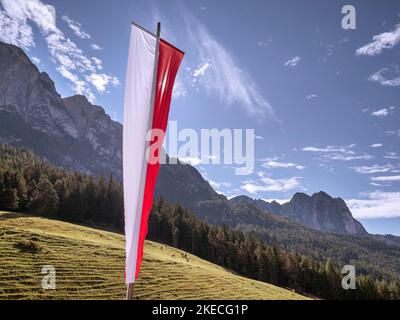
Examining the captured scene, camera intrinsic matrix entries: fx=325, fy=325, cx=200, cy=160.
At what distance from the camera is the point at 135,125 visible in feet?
35.2

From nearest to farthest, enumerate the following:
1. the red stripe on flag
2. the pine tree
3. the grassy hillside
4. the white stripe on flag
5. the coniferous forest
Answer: the white stripe on flag
the red stripe on flag
the grassy hillside
the pine tree
the coniferous forest

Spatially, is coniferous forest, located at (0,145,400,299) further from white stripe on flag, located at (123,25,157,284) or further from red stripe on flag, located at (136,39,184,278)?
red stripe on flag, located at (136,39,184,278)

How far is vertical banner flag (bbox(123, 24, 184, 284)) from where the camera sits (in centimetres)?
1042

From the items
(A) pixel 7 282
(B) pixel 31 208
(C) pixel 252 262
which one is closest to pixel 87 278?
(A) pixel 7 282

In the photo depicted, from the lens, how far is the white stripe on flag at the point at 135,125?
1037 cm

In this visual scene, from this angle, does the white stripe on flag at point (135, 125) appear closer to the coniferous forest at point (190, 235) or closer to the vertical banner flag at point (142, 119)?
the vertical banner flag at point (142, 119)

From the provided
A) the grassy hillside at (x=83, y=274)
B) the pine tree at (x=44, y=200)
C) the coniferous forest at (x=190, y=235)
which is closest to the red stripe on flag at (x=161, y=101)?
the grassy hillside at (x=83, y=274)

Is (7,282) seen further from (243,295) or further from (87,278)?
(243,295)

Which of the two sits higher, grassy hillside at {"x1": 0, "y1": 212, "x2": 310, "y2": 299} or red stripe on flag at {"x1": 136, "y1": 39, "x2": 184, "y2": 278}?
red stripe on flag at {"x1": 136, "y1": 39, "x2": 184, "y2": 278}

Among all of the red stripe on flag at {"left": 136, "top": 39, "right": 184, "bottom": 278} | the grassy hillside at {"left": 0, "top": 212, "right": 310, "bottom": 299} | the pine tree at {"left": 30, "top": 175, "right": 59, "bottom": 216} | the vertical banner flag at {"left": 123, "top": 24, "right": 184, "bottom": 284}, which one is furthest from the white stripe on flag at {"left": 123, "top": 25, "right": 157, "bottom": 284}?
the pine tree at {"left": 30, "top": 175, "right": 59, "bottom": 216}

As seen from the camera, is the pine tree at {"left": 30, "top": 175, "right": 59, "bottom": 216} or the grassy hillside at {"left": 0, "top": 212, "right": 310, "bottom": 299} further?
the pine tree at {"left": 30, "top": 175, "right": 59, "bottom": 216}

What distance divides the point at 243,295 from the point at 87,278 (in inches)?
785

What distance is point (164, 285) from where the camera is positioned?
37.6 m

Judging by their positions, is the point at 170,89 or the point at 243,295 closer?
the point at 170,89
